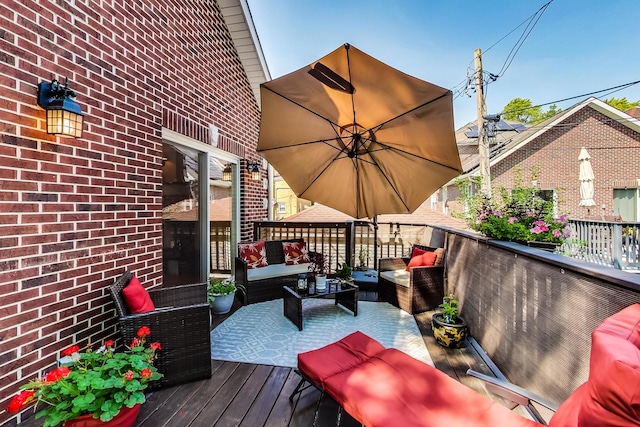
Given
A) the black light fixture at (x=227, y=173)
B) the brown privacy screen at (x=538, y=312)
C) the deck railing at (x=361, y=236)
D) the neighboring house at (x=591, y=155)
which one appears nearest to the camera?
the brown privacy screen at (x=538, y=312)

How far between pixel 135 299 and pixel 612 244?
8.44m

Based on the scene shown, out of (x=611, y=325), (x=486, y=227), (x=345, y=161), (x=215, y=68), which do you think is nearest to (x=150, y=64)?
(x=215, y=68)

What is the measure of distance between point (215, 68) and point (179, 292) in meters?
3.32

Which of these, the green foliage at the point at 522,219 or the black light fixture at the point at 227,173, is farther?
the black light fixture at the point at 227,173

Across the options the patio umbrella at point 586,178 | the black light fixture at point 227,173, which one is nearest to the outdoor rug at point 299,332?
the black light fixture at point 227,173

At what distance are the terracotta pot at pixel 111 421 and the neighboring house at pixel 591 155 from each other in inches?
433

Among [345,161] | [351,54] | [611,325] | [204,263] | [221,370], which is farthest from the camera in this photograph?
[204,263]

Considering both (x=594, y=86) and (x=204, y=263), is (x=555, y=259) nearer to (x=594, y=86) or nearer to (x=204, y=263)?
(x=204, y=263)

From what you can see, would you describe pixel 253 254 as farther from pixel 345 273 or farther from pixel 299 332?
pixel 299 332

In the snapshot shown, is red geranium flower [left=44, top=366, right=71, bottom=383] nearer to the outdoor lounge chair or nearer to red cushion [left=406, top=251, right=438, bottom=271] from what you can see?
the outdoor lounge chair

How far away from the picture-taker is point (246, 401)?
7.14 feet

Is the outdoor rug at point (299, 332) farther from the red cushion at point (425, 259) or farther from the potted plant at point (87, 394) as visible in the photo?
the potted plant at point (87, 394)

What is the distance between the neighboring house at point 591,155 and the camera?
10.6 m

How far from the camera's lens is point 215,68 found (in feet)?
14.6
